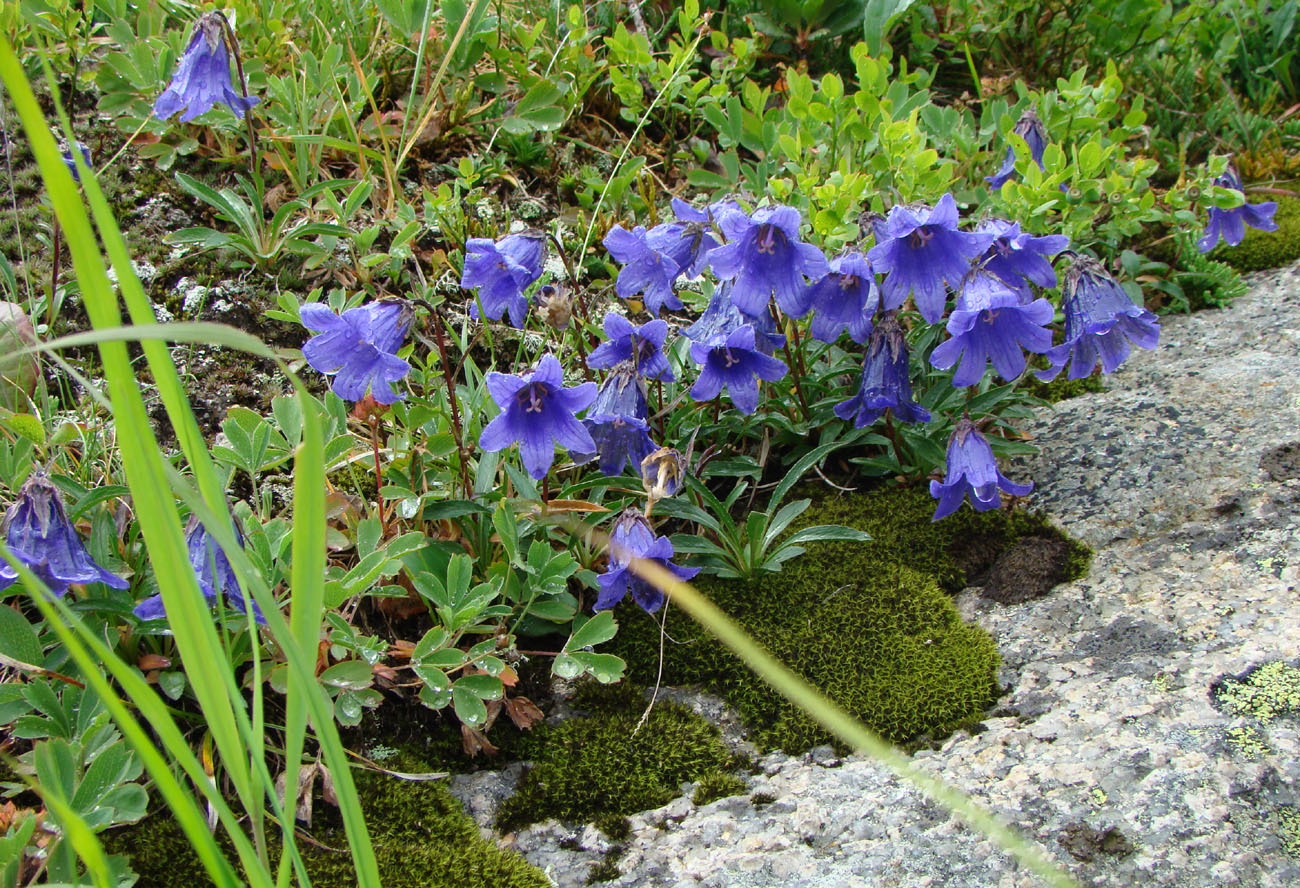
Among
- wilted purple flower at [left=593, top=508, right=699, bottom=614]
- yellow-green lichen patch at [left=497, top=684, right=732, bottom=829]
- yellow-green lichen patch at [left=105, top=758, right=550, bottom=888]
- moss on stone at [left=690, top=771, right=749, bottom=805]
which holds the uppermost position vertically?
wilted purple flower at [left=593, top=508, right=699, bottom=614]

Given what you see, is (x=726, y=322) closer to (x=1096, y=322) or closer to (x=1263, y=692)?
(x=1096, y=322)

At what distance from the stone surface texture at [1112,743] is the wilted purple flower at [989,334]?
1.39ft

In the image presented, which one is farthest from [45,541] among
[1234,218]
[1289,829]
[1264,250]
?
[1264,250]

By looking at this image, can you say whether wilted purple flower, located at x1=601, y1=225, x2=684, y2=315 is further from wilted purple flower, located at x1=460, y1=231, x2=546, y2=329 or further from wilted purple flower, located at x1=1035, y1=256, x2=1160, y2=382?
wilted purple flower, located at x1=1035, y1=256, x2=1160, y2=382

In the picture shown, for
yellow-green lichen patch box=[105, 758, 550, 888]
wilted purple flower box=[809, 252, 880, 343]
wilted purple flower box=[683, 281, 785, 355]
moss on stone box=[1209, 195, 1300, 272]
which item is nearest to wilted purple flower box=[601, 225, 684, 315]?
wilted purple flower box=[683, 281, 785, 355]

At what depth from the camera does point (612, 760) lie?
5.73 feet

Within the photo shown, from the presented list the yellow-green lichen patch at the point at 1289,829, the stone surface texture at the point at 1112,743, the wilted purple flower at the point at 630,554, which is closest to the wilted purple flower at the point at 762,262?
the wilted purple flower at the point at 630,554

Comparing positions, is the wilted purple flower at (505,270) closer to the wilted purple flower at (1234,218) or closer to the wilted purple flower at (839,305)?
the wilted purple flower at (839,305)

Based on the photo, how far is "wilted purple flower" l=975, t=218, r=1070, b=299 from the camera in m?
2.06

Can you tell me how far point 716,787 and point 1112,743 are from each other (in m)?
0.65

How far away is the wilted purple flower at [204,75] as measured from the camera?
238 centimetres

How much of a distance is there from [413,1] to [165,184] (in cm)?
97

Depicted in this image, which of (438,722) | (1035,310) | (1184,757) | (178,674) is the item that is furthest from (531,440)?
(1184,757)

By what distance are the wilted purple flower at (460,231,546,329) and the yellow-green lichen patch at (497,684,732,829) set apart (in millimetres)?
851
